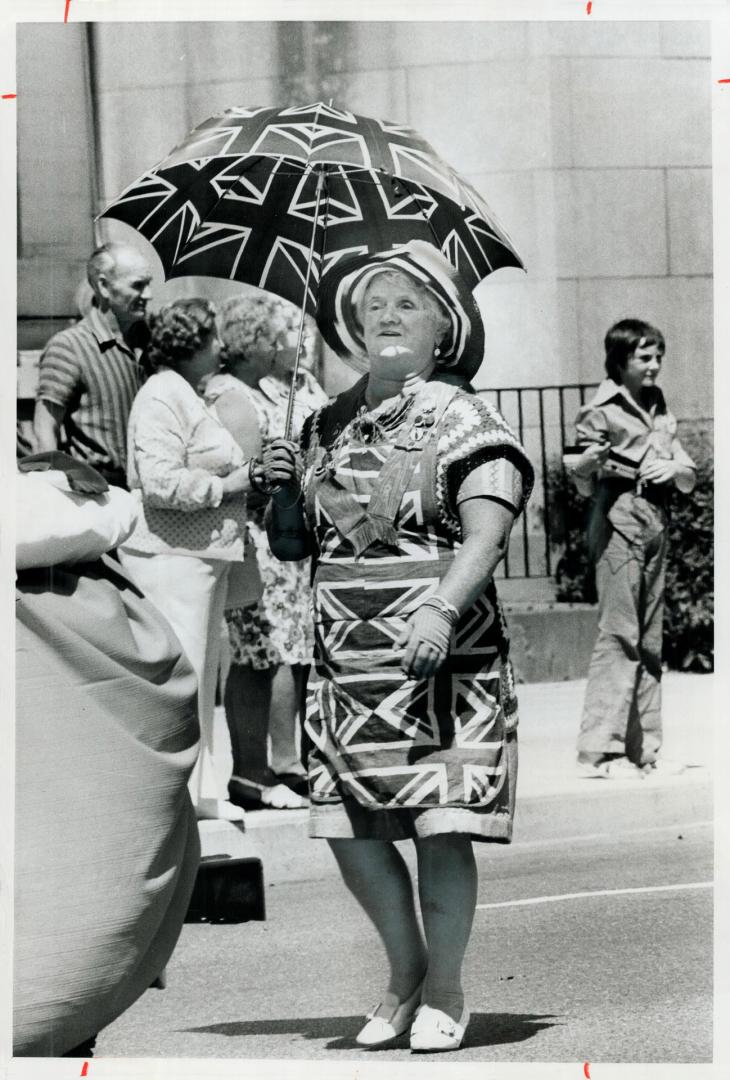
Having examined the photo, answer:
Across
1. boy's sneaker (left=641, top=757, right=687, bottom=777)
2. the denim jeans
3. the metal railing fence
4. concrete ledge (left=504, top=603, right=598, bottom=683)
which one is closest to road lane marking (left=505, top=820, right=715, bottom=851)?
boy's sneaker (left=641, top=757, right=687, bottom=777)

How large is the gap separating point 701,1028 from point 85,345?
8.52 ft

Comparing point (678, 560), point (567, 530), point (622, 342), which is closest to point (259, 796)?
point (567, 530)

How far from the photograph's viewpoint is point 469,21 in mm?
5039

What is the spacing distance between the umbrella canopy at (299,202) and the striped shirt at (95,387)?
26.4 inches

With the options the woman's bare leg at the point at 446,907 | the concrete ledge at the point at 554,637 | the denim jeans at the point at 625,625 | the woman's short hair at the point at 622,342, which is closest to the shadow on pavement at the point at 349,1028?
the woman's bare leg at the point at 446,907

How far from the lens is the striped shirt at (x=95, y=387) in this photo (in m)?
5.61

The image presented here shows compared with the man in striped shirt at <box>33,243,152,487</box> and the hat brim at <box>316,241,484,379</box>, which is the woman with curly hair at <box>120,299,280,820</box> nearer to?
the man in striped shirt at <box>33,243,152,487</box>

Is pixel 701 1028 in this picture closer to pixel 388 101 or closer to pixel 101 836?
pixel 101 836

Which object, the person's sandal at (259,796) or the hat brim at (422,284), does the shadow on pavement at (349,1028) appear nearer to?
the person's sandal at (259,796)

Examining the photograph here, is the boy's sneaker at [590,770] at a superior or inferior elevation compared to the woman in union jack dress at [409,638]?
inferior

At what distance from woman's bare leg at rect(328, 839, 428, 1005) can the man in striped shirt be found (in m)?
1.56

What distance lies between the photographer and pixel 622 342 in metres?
6.30

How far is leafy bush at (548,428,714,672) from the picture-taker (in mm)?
5957

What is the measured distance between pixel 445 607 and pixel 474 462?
0.38 m
